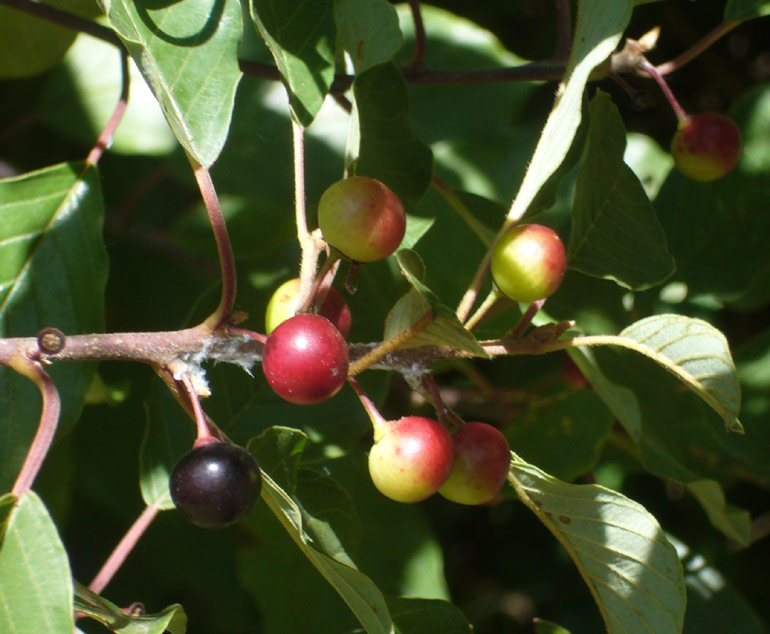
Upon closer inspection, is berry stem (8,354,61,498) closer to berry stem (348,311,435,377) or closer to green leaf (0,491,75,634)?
green leaf (0,491,75,634)

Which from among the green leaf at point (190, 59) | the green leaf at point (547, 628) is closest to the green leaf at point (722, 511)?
the green leaf at point (547, 628)

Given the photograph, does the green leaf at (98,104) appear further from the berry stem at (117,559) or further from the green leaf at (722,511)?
the green leaf at (722,511)

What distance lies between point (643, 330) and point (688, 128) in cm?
54

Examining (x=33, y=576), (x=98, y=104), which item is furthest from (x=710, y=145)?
(x=98, y=104)

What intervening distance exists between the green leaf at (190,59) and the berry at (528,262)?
33 cm

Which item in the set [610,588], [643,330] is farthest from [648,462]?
[643,330]

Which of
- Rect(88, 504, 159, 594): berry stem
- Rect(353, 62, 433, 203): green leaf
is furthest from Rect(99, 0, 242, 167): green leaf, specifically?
Rect(88, 504, 159, 594): berry stem

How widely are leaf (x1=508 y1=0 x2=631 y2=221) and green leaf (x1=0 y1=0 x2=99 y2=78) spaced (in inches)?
39.3

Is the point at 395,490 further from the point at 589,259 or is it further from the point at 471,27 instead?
the point at 471,27

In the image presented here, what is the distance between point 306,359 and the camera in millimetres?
722

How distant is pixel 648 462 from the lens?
1.19 meters

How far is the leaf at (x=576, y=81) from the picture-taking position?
796mm

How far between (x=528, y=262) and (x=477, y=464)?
214mm

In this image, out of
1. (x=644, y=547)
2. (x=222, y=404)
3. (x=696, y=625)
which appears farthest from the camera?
(x=696, y=625)
